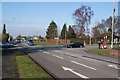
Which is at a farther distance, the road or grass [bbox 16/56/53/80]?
the road

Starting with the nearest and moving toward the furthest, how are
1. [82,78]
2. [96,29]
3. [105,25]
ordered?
1. [82,78]
2. [105,25]
3. [96,29]

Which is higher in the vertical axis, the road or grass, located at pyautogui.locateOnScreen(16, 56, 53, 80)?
grass, located at pyautogui.locateOnScreen(16, 56, 53, 80)

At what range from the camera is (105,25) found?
79.0 metres

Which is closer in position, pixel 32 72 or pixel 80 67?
pixel 32 72

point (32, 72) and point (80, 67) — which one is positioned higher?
point (32, 72)

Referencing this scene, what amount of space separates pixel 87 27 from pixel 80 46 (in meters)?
22.8

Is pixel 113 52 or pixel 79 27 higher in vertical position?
pixel 79 27

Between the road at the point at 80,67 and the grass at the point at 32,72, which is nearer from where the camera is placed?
the grass at the point at 32,72

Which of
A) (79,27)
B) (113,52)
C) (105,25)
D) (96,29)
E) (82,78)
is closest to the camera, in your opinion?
(82,78)

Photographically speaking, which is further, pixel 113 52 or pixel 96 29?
pixel 96 29

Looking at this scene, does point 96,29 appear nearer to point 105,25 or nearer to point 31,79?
point 105,25

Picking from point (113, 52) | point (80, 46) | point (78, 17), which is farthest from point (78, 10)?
point (113, 52)

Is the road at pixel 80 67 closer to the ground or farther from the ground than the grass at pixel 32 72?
closer to the ground

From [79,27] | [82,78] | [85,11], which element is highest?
[85,11]
